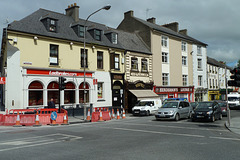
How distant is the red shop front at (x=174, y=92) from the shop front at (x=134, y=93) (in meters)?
2.64

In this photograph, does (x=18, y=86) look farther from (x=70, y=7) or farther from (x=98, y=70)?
(x=70, y=7)

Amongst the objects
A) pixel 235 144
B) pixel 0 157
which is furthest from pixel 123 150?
pixel 235 144

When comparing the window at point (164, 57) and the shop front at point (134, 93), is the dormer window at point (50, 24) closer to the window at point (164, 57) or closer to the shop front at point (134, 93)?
the shop front at point (134, 93)

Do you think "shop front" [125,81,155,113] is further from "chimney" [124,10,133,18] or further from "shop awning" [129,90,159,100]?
"chimney" [124,10,133,18]

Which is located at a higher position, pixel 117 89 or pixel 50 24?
pixel 50 24

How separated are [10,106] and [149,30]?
21802mm

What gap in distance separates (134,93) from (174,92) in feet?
36.1

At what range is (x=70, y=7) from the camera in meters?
27.5

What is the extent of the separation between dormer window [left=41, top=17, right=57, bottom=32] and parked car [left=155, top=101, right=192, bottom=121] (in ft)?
41.0

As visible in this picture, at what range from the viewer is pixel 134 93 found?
2894cm

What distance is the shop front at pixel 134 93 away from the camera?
95.3 ft

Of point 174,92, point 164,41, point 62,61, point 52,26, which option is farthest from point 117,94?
point 164,41

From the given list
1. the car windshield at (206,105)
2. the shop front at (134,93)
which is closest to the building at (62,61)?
the shop front at (134,93)

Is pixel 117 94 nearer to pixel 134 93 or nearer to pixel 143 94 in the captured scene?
pixel 134 93
